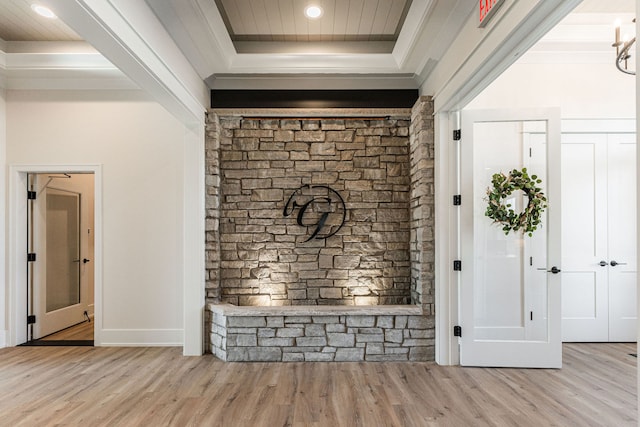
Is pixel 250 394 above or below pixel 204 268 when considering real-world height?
below

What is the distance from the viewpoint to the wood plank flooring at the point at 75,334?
4.73 meters

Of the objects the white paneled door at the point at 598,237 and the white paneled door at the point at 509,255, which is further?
the white paneled door at the point at 598,237

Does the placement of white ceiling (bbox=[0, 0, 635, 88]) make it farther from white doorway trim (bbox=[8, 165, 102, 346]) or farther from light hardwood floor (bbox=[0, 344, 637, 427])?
light hardwood floor (bbox=[0, 344, 637, 427])

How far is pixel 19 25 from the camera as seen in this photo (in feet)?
12.3

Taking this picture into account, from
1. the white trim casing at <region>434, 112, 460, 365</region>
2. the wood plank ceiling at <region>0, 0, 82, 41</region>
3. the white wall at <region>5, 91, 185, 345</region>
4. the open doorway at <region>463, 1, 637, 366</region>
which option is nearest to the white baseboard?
the white wall at <region>5, 91, 185, 345</region>

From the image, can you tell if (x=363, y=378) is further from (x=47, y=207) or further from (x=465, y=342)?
(x=47, y=207)

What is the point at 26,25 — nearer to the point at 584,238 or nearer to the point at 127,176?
the point at 127,176

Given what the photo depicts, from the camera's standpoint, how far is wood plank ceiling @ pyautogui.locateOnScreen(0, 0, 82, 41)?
3.40 metres

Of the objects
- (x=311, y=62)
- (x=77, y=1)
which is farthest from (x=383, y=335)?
(x=77, y=1)

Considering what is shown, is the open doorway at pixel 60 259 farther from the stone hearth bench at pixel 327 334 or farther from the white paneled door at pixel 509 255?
the white paneled door at pixel 509 255

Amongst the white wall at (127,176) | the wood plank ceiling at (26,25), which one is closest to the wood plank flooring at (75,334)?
the white wall at (127,176)

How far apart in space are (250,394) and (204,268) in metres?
1.46

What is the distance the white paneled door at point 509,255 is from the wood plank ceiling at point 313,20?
1077 mm

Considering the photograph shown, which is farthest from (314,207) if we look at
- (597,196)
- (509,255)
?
(597,196)
